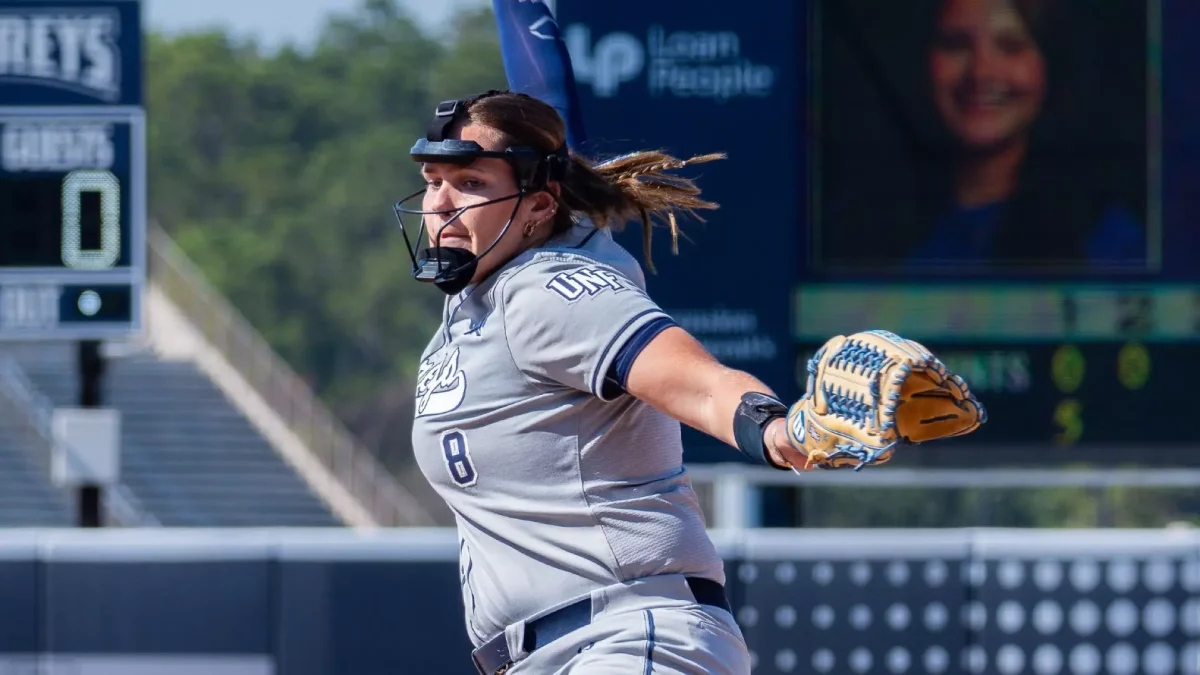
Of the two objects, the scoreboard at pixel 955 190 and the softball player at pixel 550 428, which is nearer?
the softball player at pixel 550 428

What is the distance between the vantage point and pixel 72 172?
799cm

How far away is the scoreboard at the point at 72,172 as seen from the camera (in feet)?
26.2

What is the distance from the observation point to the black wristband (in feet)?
7.64

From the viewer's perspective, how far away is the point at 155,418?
20297 mm

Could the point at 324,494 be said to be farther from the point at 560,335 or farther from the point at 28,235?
the point at 560,335

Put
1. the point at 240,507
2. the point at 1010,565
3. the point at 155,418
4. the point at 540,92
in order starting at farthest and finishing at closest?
1. the point at 155,418
2. the point at 240,507
3. the point at 1010,565
4. the point at 540,92

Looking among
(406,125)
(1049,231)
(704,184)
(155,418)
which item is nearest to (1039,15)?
(1049,231)

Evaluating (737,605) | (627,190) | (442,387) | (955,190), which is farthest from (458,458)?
(955,190)

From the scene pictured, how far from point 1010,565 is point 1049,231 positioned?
1596 mm

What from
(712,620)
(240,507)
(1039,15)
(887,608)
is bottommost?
(240,507)

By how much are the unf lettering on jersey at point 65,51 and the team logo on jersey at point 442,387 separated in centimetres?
553

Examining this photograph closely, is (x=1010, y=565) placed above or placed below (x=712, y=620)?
below

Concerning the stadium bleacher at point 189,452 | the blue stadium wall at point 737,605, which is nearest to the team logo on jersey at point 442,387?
the blue stadium wall at point 737,605

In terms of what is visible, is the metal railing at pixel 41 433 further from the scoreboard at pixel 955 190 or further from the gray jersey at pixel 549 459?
the gray jersey at pixel 549 459
